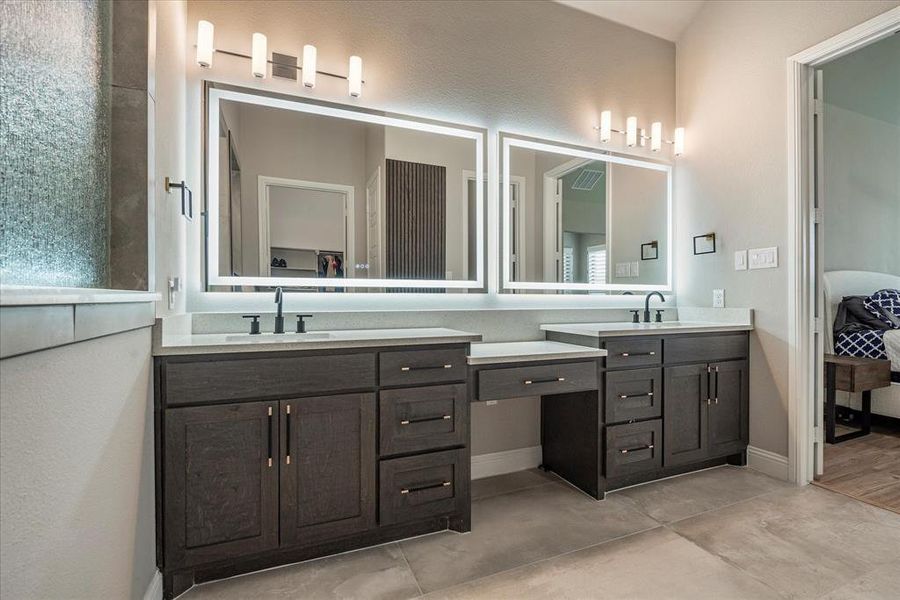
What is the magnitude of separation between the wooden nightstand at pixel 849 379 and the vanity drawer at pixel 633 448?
1639mm

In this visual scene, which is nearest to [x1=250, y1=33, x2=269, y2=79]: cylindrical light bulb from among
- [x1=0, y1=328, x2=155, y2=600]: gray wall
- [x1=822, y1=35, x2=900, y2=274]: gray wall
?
[x1=0, y1=328, x2=155, y2=600]: gray wall

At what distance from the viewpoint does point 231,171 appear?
6.84 feet

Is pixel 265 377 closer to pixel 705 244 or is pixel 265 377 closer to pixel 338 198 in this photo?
pixel 338 198

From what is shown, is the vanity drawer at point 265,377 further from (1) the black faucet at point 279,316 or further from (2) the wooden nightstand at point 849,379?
(2) the wooden nightstand at point 849,379

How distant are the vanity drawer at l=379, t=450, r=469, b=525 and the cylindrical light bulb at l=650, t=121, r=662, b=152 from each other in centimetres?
254

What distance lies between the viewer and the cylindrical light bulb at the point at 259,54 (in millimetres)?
2020

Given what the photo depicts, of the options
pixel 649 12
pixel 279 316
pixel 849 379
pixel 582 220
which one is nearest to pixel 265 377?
pixel 279 316

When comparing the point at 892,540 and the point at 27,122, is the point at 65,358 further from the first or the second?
the point at 892,540

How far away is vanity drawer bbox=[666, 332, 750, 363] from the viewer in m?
2.44

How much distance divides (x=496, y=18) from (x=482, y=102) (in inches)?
20.7

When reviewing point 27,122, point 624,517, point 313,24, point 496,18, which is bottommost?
point 624,517

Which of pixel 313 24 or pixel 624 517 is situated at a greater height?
pixel 313 24

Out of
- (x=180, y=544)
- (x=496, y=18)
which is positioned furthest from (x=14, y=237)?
(x=496, y=18)

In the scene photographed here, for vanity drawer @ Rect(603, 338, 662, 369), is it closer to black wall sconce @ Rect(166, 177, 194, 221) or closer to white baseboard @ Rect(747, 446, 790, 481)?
white baseboard @ Rect(747, 446, 790, 481)
